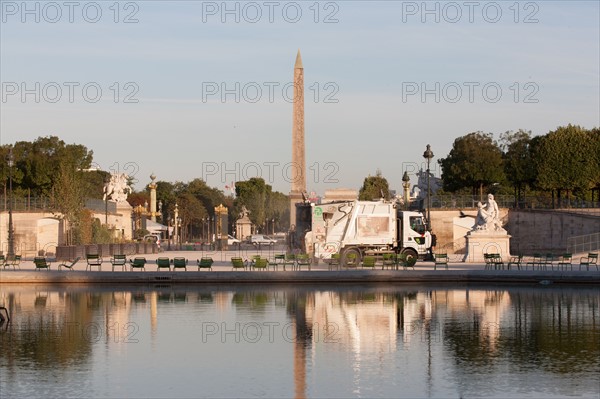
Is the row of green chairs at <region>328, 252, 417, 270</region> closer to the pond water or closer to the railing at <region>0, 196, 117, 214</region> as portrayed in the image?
the pond water

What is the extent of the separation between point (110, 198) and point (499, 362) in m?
73.9

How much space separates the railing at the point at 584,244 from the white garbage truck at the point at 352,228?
54.9ft

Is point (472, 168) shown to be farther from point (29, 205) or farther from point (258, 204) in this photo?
point (258, 204)

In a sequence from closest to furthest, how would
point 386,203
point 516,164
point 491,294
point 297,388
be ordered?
point 297,388 < point 491,294 < point 386,203 < point 516,164

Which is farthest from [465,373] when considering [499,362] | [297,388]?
[297,388]

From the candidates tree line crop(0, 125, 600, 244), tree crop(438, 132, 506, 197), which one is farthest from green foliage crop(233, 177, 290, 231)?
tree crop(438, 132, 506, 197)

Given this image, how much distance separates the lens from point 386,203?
4988 centimetres

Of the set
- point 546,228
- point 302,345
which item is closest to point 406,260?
point 302,345

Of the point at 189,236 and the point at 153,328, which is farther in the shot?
the point at 189,236

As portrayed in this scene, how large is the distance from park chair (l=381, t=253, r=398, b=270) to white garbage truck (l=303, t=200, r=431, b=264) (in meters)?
1.84

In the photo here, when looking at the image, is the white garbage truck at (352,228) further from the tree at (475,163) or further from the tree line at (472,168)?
the tree at (475,163)

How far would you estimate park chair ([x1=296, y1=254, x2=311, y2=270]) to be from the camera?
44.9 m

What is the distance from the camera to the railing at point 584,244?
6319 cm

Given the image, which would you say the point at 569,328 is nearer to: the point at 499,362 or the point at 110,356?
the point at 499,362
